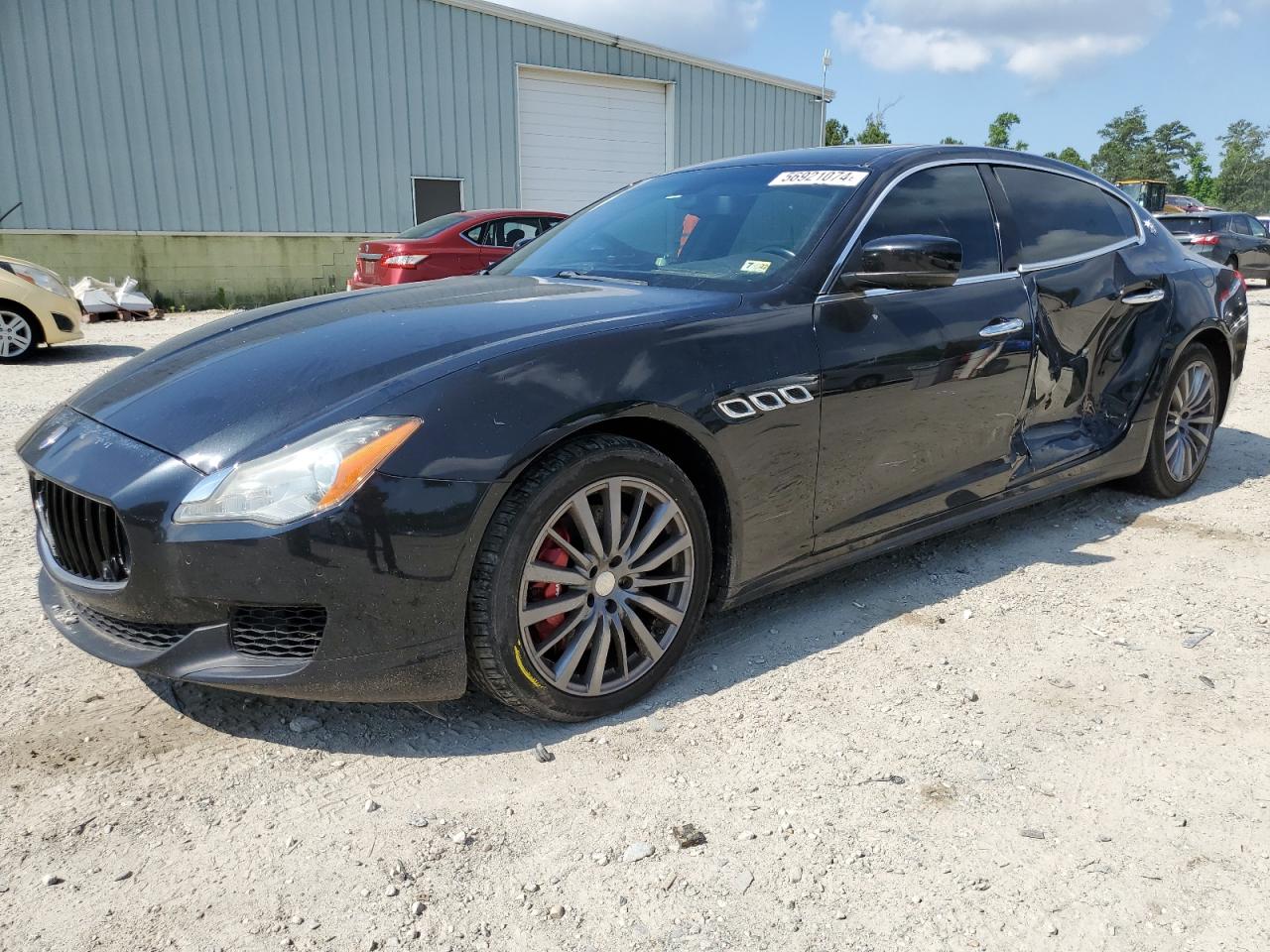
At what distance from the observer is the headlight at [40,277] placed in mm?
9562

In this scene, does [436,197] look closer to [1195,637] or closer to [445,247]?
[445,247]

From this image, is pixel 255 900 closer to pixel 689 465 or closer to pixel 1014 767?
pixel 689 465

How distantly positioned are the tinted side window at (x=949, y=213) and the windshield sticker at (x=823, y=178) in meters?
0.13

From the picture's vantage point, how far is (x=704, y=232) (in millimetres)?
3365

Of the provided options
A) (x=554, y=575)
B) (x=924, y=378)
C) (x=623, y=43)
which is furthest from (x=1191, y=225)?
(x=554, y=575)

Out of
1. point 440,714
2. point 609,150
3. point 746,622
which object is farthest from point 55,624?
point 609,150

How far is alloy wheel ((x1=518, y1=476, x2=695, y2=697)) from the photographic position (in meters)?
2.49

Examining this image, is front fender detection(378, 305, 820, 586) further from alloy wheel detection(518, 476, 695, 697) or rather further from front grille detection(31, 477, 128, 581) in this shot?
front grille detection(31, 477, 128, 581)

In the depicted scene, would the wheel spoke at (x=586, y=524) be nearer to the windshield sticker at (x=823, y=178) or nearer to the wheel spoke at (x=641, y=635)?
the wheel spoke at (x=641, y=635)

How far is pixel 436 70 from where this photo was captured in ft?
54.9

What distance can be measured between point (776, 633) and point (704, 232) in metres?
1.37

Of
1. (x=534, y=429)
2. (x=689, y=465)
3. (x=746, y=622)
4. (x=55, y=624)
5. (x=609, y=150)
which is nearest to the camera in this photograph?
(x=534, y=429)

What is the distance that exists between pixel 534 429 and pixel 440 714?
2.88 ft

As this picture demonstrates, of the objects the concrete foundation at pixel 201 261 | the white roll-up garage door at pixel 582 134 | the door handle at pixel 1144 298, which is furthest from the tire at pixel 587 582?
the white roll-up garage door at pixel 582 134
